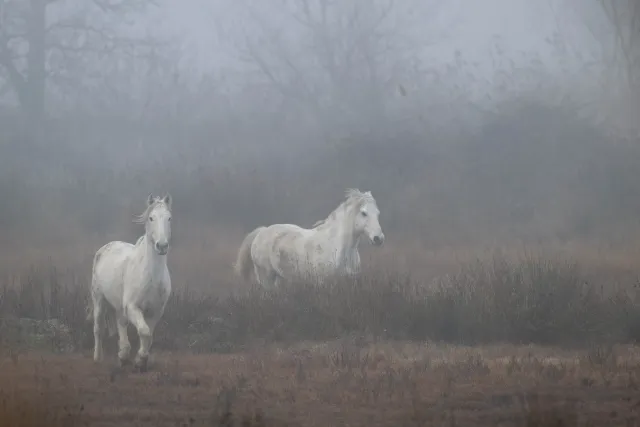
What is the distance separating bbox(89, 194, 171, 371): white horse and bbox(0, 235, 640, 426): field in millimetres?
214

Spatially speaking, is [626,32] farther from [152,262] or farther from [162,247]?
[162,247]

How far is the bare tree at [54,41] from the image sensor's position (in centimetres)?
1327

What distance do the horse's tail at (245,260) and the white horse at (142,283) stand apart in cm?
266

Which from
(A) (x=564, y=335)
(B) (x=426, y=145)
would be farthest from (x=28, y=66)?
(A) (x=564, y=335)

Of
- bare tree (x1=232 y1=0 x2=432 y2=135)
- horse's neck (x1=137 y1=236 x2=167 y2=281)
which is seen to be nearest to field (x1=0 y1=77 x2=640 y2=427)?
horse's neck (x1=137 y1=236 x2=167 y2=281)

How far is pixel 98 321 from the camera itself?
24.7 ft

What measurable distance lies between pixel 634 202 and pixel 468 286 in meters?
2.79

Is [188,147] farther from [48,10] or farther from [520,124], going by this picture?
[520,124]

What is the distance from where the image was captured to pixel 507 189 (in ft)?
37.4

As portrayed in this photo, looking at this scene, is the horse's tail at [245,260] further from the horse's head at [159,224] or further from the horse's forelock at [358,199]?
the horse's head at [159,224]

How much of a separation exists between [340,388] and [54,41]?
8.84 m

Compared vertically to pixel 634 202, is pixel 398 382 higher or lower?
lower

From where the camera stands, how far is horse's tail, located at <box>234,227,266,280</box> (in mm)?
10125

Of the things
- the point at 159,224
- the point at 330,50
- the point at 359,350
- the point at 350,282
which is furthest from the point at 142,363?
the point at 330,50
